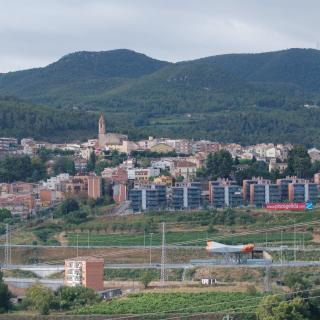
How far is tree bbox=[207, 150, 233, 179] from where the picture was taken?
66.4 meters

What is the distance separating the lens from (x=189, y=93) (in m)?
110

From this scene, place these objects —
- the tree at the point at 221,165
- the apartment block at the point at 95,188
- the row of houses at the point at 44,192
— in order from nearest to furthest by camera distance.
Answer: the apartment block at the point at 95,188
the row of houses at the point at 44,192
the tree at the point at 221,165

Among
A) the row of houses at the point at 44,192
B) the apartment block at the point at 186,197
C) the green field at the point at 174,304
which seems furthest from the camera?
the row of houses at the point at 44,192

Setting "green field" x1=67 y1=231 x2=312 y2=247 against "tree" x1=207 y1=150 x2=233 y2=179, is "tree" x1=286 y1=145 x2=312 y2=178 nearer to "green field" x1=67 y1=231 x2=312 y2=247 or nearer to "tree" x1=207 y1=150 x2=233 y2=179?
"tree" x1=207 y1=150 x2=233 y2=179

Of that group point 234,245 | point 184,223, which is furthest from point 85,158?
point 234,245

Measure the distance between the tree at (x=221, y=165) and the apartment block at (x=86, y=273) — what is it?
62.8 ft

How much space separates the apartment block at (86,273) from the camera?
47.0m

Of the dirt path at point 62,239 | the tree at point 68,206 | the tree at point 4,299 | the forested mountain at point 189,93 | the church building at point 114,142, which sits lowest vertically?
the tree at point 4,299

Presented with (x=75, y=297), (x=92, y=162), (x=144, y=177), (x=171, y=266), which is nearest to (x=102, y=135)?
(x=92, y=162)

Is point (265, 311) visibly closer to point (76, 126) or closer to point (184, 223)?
point (184, 223)

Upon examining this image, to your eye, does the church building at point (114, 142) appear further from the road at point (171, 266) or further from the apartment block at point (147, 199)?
the road at point (171, 266)

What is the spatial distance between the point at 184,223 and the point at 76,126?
94.3 ft

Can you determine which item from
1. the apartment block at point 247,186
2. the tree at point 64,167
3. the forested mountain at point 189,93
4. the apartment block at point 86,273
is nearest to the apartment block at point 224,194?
the apartment block at point 247,186

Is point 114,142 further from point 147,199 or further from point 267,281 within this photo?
point 267,281
